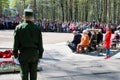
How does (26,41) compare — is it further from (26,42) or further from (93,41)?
(93,41)

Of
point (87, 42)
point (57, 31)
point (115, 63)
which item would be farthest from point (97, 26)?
point (115, 63)

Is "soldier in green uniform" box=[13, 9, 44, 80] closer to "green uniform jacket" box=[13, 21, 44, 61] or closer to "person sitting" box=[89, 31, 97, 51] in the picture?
"green uniform jacket" box=[13, 21, 44, 61]

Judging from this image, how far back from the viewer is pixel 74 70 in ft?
38.2

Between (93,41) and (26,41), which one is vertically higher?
(26,41)

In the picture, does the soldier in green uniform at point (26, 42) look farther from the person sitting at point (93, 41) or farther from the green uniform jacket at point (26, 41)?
the person sitting at point (93, 41)

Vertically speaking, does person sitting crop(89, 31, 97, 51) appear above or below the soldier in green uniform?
below

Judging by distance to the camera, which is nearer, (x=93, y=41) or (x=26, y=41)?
(x=26, y=41)

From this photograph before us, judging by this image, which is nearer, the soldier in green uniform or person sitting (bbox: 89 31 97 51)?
the soldier in green uniform

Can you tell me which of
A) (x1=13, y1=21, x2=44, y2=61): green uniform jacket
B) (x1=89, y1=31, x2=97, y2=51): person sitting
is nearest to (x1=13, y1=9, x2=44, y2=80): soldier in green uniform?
(x1=13, y1=21, x2=44, y2=61): green uniform jacket

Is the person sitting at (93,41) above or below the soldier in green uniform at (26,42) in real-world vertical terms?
below

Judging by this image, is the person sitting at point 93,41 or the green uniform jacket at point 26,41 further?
the person sitting at point 93,41

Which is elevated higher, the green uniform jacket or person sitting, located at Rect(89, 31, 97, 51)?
the green uniform jacket

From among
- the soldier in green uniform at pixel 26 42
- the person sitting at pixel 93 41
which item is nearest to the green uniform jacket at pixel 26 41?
the soldier in green uniform at pixel 26 42

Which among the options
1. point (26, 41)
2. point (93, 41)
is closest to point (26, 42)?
point (26, 41)
